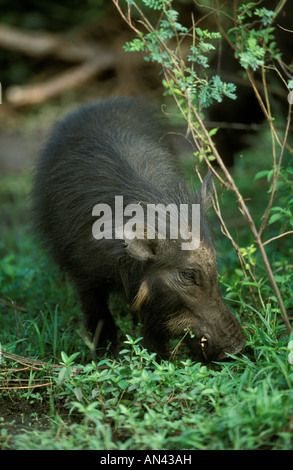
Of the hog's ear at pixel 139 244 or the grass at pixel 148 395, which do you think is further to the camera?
the hog's ear at pixel 139 244

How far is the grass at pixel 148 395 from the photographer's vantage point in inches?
108

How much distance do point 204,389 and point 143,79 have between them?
20.9 ft

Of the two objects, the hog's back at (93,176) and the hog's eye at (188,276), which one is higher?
the hog's back at (93,176)

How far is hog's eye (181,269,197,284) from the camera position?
3.71m

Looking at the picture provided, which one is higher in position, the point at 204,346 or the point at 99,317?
the point at 99,317

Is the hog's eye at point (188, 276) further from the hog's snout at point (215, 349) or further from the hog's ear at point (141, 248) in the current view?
the hog's snout at point (215, 349)

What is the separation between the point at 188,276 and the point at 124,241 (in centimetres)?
45

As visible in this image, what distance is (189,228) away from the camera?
147 inches

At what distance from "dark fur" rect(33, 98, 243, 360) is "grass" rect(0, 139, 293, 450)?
0.81ft

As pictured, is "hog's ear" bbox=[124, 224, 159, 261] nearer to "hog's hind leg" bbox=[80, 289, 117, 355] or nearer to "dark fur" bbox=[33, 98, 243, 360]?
"dark fur" bbox=[33, 98, 243, 360]

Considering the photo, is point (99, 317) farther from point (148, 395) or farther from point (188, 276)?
point (148, 395)

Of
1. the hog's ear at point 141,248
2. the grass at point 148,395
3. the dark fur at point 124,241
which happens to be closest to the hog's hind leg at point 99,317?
the dark fur at point 124,241

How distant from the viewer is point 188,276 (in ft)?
12.2

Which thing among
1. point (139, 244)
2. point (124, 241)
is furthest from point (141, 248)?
point (124, 241)
